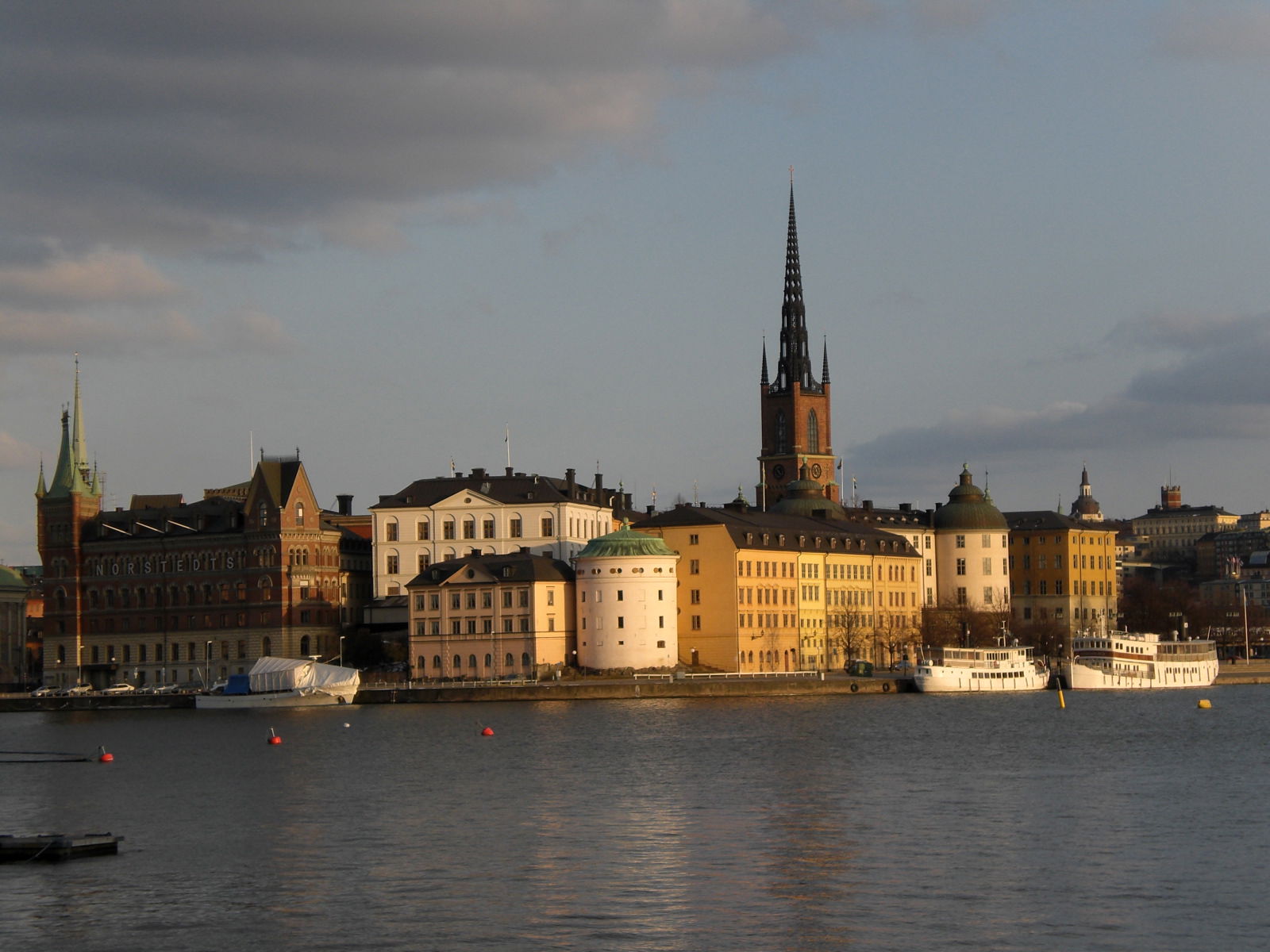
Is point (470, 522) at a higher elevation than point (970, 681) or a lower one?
higher

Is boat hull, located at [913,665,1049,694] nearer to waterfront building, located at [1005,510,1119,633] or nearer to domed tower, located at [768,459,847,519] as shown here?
domed tower, located at [768,459,847,519]

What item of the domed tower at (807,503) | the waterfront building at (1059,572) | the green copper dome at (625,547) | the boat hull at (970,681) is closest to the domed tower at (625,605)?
the green copper dome at (625,547)

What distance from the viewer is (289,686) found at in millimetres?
128750

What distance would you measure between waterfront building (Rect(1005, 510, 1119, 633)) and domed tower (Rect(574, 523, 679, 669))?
52.3 meters

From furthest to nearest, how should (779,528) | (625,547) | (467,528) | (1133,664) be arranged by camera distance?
(467,528), (779,528), (625,547), (1133,664)

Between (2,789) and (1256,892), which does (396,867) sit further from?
(2,789)

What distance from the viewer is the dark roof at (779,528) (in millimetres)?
145750

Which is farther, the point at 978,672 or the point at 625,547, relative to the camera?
the point at 625,547

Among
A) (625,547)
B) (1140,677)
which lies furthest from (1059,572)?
(625,547)

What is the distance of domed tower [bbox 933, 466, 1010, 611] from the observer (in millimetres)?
177500

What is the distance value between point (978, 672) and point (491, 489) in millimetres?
41197

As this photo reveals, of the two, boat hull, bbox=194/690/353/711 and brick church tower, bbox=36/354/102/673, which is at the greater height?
brick church tower, bbox=36/354/102/673

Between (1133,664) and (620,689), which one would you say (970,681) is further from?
(620,689)

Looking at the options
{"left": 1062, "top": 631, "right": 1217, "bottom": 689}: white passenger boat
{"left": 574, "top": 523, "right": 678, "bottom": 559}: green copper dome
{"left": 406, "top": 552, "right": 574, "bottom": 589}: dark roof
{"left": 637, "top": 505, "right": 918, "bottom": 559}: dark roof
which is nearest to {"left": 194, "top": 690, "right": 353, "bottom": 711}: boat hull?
{"left": 406, "top": 552, "right": 574, "bottom": 589}: dark roof
